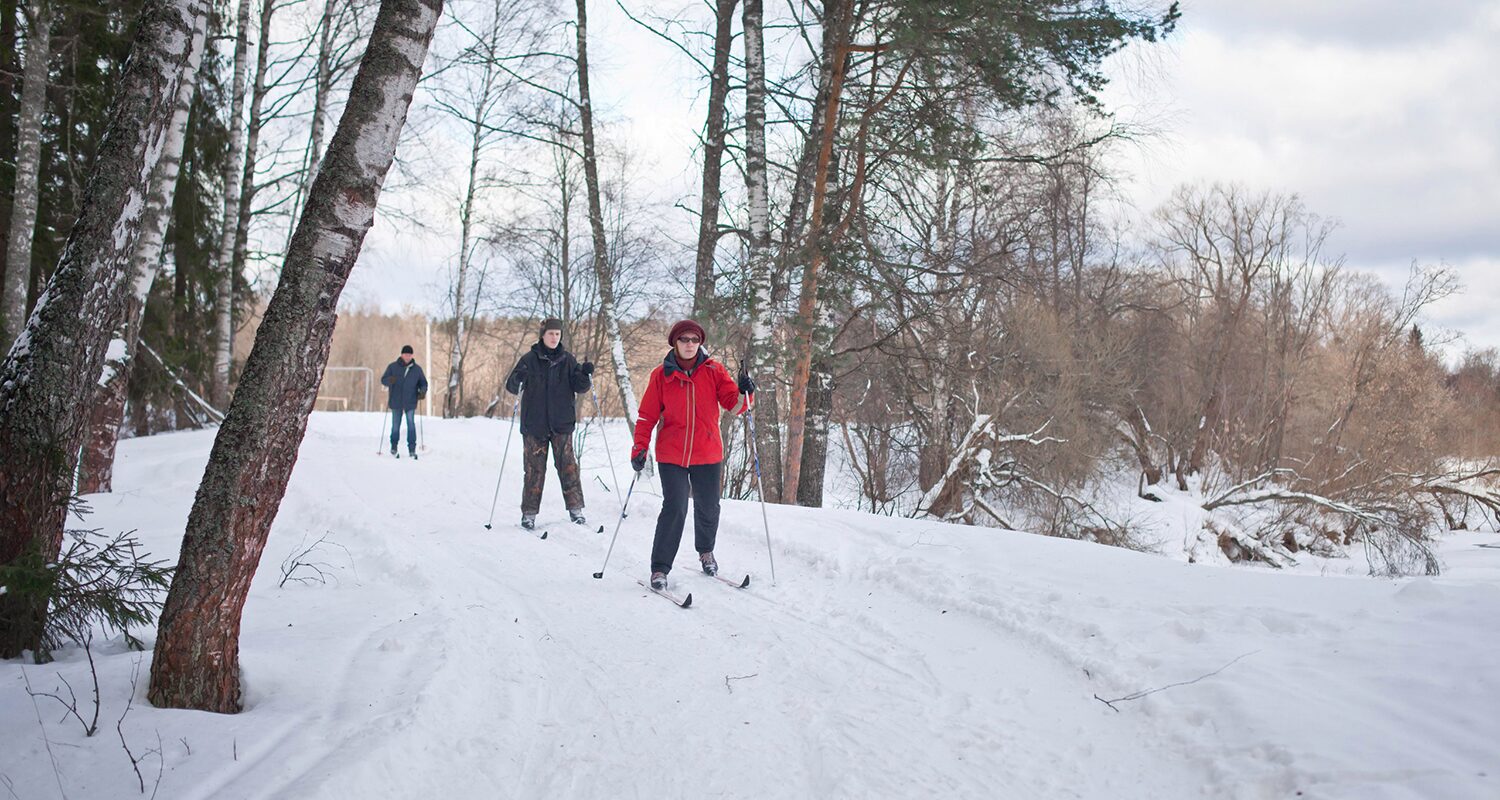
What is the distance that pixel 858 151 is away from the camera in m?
10.6

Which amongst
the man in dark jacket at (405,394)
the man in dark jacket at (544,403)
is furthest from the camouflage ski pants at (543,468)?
the man in dark jacket at (405,394)

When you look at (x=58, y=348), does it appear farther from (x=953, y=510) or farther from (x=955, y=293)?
(x=953, y=510)

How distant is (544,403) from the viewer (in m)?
8.52

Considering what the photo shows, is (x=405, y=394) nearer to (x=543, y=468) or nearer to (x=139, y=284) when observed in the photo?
(x=543, y=468)

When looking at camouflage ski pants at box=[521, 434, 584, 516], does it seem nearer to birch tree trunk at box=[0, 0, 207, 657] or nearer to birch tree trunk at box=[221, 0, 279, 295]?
birch tree trunk at box=[0, 0, 207, 657]

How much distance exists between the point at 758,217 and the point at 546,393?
13.9 ft

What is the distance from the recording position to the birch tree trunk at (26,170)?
26.1ft

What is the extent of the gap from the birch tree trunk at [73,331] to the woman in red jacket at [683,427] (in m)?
3.16

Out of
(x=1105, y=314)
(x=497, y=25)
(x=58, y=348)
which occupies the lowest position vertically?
(x=58, y=348)

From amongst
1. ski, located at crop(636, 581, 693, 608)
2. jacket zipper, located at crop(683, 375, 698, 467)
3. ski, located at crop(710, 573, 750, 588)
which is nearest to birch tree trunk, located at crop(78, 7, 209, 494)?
jacket zipper, located at crop(683, 375, 698, 467)

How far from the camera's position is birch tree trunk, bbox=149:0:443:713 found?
311 centimetres

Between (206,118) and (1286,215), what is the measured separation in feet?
105

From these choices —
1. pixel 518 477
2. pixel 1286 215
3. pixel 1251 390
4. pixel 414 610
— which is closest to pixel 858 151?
pixel 518 477

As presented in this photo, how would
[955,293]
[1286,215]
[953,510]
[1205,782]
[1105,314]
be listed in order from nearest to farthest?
[1205,782], [955,293], [953,510], [1105,314], [1286,215]
